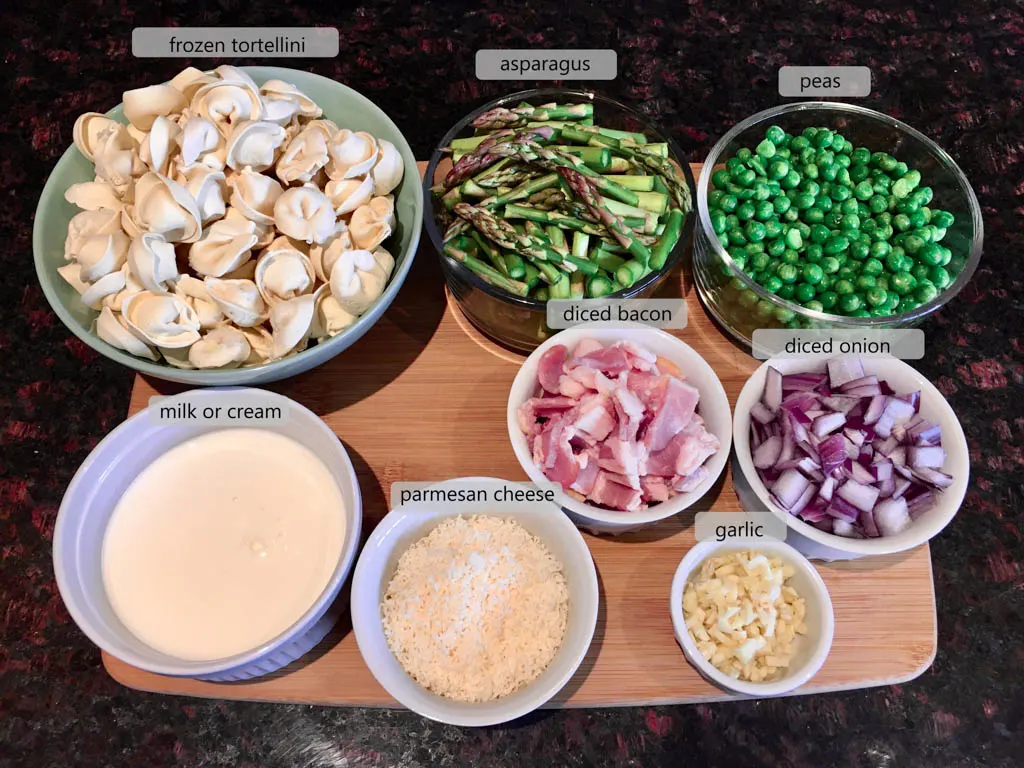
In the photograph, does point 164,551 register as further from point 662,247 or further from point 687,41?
point 687,41

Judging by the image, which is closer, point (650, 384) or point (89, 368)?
point (650, 384)

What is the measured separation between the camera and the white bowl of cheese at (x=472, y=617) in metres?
1.19

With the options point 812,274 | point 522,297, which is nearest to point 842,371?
point 812,274

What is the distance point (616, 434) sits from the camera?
1318 mm

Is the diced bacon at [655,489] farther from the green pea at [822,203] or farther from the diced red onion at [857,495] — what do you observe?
the green pea at [822,203]

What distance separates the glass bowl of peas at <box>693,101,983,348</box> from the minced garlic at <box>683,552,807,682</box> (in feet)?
1.56

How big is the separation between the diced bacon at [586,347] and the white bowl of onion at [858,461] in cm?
28

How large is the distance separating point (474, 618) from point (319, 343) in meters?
0.57

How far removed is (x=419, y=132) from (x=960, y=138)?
55.4 inches

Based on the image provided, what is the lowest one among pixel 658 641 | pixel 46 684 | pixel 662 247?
pixel 46 684

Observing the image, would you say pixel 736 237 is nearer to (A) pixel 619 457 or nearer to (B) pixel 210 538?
(A) pixel 619 457

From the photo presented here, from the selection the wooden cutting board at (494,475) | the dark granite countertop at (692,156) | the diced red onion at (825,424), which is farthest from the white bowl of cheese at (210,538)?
the diced red onion at (825,424)

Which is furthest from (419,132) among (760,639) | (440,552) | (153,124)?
(760,639)

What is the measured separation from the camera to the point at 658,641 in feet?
4.43
